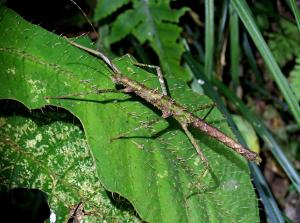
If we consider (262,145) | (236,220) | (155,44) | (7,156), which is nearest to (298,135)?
(262,145)

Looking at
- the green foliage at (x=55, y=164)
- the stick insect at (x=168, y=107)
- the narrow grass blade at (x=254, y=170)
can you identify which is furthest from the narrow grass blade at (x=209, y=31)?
the green foliage at (x=55, y=164)

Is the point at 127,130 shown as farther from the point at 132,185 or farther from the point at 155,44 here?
the point at 155,44

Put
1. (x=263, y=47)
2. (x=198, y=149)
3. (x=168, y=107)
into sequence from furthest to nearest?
(x=263, y=47) → (x=168, y=107) → (x=198, y=149)

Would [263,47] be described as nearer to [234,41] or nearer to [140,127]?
[234,41]

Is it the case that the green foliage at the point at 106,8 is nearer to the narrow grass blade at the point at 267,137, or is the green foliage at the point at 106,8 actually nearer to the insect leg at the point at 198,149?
the narrow grass blade at the point at 267,137

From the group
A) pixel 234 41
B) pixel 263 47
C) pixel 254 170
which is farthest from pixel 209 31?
pixel 254 170

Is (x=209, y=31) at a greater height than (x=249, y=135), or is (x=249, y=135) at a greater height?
(x=209, y=31)
